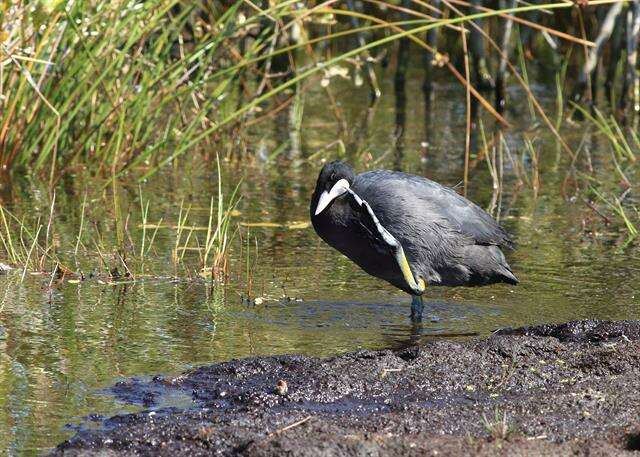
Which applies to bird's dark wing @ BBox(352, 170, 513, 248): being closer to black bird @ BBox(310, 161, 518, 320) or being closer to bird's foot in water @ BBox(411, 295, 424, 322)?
black bird @ BBox(310, 161, 518, 320)

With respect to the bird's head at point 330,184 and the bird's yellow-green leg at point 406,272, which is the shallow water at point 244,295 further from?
the bird's head at point 330,184

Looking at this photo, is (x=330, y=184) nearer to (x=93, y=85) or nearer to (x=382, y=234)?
(x=382, y=234)

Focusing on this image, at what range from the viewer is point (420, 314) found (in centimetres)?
526

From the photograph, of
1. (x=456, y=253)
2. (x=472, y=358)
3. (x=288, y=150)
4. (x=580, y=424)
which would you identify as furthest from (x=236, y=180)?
(x=580, y=424)

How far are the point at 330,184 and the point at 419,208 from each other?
0.48m

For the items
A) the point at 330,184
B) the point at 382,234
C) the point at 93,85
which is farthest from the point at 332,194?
the point at 93,85

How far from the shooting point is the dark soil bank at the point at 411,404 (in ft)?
10.7

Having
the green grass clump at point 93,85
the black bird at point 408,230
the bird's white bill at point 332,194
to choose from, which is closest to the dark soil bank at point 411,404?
the black bird at point 408,230

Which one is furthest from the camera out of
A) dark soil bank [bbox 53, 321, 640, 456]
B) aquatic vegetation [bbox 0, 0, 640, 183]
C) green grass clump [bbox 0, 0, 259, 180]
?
green grass clump [bbox 0, 0, 259, 180]

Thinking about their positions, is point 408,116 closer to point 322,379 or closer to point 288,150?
point 288,150

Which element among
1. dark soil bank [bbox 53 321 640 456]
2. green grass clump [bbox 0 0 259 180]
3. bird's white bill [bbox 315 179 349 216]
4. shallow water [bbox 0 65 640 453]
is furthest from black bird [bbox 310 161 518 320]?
green grass clump [bbox 0 0 259 180]

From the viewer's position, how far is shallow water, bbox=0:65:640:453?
13.9ft

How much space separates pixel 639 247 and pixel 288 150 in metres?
3.73

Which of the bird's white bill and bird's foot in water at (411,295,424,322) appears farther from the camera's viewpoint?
bird's foot in water at (411,295,424,322)
